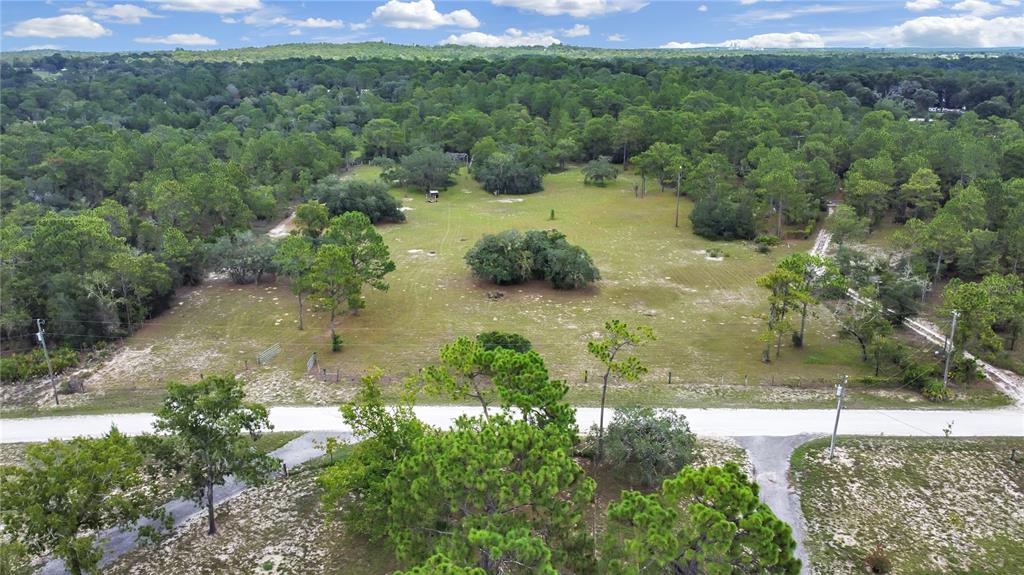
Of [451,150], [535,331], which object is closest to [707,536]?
[535,331]

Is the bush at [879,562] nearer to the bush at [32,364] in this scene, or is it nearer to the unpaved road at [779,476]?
the unpaved road at [779,476]

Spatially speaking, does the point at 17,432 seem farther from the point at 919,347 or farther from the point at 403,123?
the point at 403,123

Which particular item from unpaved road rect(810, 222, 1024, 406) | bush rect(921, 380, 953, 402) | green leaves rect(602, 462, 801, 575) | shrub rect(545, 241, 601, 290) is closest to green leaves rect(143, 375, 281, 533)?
green leaves rect(602, 462, 801, 575)

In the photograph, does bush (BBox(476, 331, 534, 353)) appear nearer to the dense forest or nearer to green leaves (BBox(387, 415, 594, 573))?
green leaves (BBox(387, 415, 594, 573))

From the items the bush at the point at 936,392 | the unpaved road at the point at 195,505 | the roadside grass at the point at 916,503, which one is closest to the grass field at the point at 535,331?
the bush at the point at 936,392

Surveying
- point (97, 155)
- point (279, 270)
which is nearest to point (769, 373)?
point (279, 270)

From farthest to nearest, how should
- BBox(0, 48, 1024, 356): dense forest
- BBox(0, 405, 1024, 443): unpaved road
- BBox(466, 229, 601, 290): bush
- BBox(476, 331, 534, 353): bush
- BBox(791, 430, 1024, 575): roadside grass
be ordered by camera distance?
1. BBox(466, 229, 601, 290): bush
2. BBox(0, 48, 1024, 356): dense forest
3. BBox(476, 331, 534, 353): bush
4. BBox(0, 405, 1024, 443): unpaved road
5. BBox(791, 430, 1024, 575): roadside grass
